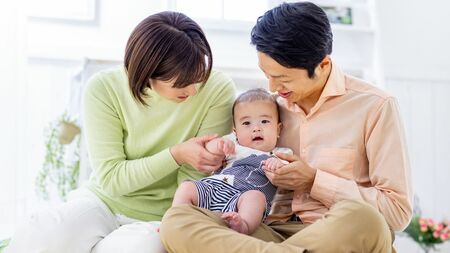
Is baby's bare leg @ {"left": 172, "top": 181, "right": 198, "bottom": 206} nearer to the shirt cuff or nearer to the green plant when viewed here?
the shirt cuff

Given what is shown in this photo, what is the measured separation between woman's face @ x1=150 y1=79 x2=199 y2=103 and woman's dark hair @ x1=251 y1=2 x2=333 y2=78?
0.81ft

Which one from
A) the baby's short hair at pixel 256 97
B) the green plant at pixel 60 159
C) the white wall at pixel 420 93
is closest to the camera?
the baby's short hair at pixel 256 97

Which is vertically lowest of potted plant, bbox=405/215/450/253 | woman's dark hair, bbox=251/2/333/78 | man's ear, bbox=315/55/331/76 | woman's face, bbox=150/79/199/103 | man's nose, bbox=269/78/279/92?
potted plant, bbox=405/215/450/253

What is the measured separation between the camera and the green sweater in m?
1.81

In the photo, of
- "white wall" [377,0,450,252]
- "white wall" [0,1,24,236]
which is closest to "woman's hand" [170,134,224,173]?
"white wall" [0,1,24,236]

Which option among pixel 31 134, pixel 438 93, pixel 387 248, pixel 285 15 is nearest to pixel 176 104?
pixel 285 15

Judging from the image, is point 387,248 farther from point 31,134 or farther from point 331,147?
point 31,134

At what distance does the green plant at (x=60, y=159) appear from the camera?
2.62 m

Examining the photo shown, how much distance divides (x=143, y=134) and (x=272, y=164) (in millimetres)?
474

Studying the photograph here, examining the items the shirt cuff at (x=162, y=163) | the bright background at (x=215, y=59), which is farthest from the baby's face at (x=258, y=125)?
the bright background at (x=215, y=59)

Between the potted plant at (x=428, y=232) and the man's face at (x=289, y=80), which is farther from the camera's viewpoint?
the potted plant at (x=428, y=232)

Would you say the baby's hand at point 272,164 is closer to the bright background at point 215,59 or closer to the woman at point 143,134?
the woman at point 143,134

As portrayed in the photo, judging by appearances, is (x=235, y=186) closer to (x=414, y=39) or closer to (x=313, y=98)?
(x=313, y=98)

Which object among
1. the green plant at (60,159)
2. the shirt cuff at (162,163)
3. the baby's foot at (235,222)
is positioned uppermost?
the shirt cuff at (162,163)
